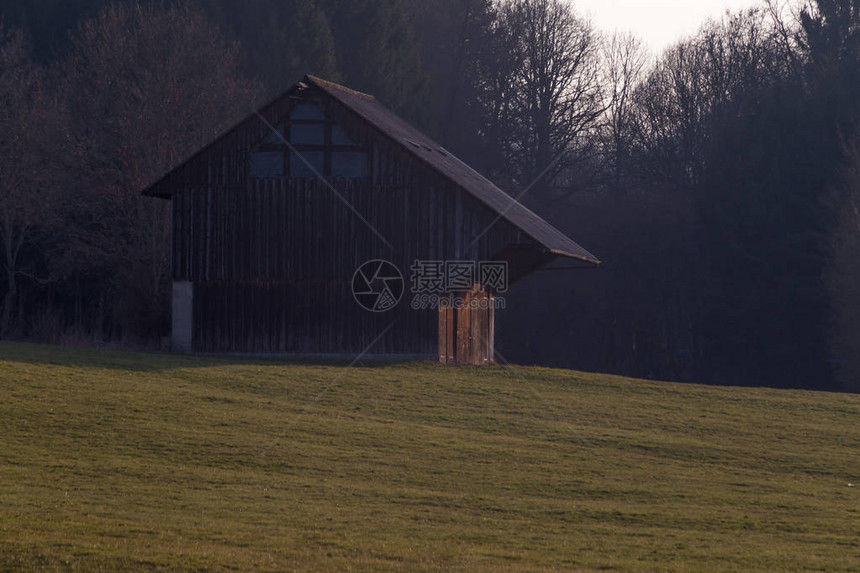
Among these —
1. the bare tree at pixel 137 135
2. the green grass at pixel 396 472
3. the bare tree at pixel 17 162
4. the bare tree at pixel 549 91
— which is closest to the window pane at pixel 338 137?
the green grass at pixel 396 472

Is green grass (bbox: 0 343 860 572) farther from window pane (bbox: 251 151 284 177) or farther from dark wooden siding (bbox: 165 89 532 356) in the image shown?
window pane (bbox: 251 151 284 177)

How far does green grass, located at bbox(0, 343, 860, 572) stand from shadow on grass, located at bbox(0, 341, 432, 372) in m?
0.16

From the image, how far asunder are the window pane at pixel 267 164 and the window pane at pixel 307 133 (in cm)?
74

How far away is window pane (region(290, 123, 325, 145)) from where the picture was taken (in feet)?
109

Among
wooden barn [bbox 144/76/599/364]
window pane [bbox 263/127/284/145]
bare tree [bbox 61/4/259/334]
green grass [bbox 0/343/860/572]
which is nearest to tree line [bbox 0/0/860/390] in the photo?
bare tree [bbox 61/4/259/334]

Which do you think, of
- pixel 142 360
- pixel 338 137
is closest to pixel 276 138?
pixel 338 137

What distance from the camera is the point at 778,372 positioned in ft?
179

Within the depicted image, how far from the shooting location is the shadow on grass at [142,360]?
27.5 meters

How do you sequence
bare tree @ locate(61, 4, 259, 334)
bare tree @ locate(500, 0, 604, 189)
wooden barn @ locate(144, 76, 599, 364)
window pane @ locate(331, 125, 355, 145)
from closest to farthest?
1. wooden barn @ locate(144, 76, 599, 364)
2. window pane @ locate(331, 125, 355, 145)
3. bare tree @ locate(61, 4, 259, 334)
4. bare tree @ locate(500, 0, 604, 189)

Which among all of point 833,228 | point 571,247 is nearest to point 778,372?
point 833,228

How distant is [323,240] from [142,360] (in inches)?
284

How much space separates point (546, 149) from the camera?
6500 centimetres

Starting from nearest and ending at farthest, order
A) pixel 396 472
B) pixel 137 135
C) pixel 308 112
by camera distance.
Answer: pixel 396 472 < pixel 308 112 < pixel 137 135

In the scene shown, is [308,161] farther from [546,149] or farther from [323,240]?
[546,149]
